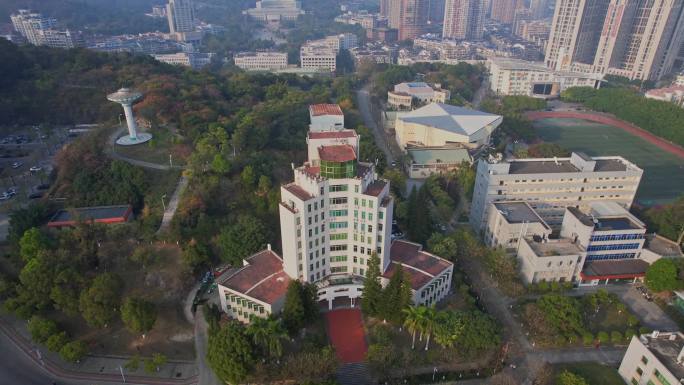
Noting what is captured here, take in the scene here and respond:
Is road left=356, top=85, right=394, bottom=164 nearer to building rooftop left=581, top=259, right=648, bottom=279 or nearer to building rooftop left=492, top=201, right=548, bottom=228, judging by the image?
building rooftop left=492, top=201, right=548, bottom=228

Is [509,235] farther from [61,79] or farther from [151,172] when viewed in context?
[61,79]

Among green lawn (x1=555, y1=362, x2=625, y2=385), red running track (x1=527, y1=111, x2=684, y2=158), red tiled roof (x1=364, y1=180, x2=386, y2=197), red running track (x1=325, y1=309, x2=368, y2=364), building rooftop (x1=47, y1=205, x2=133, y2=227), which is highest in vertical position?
red tiled roof (x1=364, y1=180, x2=386, y2=197)

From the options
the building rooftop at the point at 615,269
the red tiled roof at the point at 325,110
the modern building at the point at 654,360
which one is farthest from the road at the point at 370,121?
the modern building at the point at 654,360

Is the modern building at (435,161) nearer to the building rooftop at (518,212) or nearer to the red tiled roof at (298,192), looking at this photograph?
the building rooftop at (518,212)

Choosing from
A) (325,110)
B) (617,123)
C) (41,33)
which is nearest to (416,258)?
(325,110)

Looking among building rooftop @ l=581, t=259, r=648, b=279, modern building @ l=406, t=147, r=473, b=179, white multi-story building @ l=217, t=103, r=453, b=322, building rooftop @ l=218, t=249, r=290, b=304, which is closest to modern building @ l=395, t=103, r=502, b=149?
modern building @ l=406, t=147, r=473, b=179
